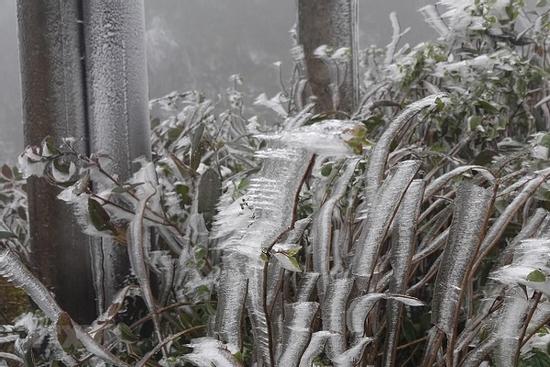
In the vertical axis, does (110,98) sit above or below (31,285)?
above

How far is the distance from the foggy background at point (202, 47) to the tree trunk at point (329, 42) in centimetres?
590

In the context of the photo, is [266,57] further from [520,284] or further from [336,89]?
[520,284]

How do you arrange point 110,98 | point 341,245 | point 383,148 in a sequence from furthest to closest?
point 110,98 < point 341,245 < point 383,148

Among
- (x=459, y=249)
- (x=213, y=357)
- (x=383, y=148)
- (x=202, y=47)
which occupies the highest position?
(x=383, y=148)

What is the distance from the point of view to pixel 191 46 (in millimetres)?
8672

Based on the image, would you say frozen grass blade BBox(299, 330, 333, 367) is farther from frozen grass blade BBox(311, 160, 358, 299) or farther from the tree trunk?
the tree trunk

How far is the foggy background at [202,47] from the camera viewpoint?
830cm

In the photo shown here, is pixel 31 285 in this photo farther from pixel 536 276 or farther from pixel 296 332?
pixel 536 276

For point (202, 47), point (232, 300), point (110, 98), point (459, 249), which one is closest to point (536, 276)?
point (459, 249)

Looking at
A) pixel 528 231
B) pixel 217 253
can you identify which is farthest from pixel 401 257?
pixel 217 253

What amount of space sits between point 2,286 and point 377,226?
1.10 meters

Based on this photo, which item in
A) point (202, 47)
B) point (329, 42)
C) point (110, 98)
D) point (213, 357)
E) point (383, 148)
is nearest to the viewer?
point (213, 357)

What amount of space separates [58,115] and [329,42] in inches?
39.6

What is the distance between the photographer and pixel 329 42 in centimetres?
210
